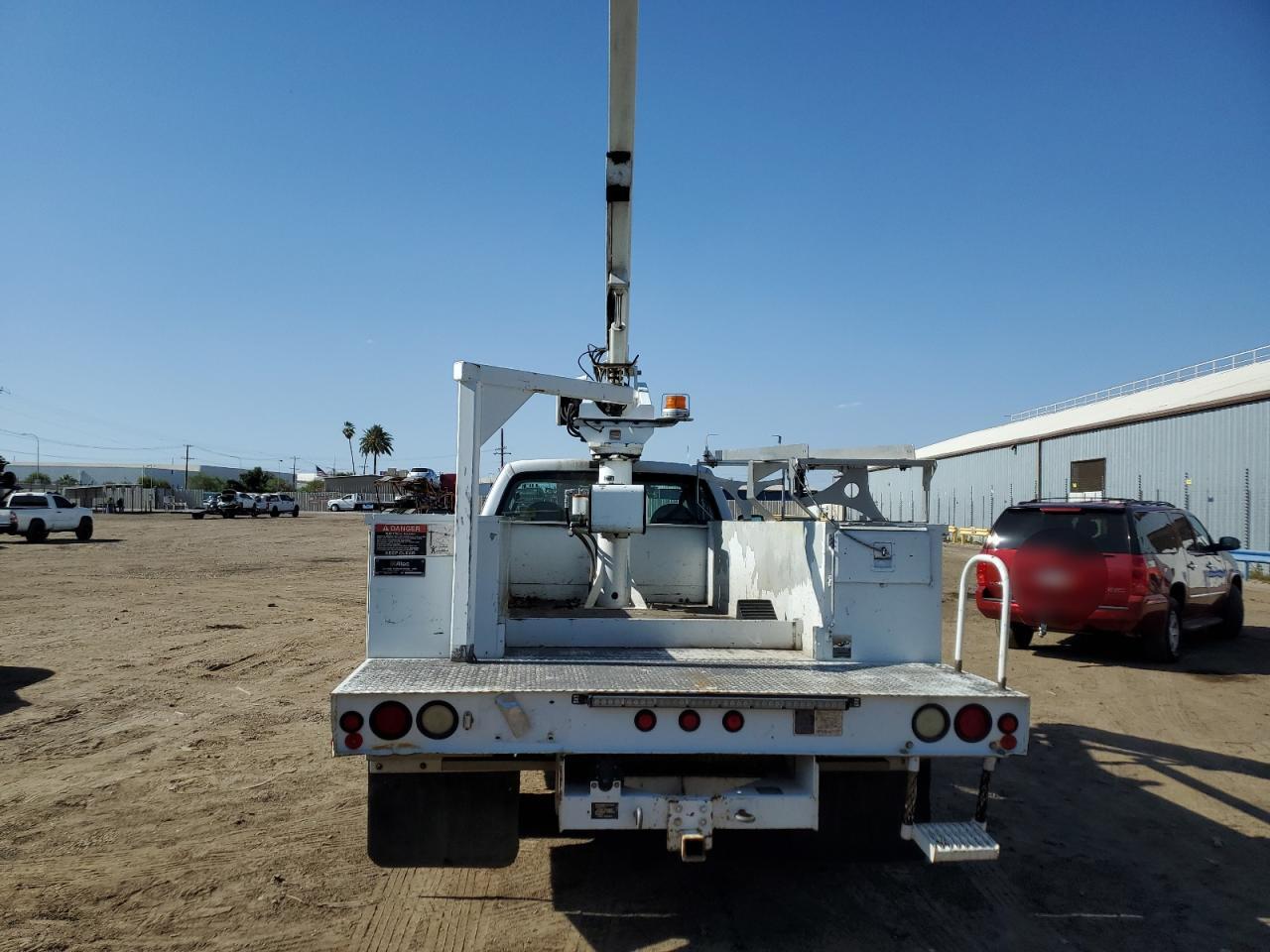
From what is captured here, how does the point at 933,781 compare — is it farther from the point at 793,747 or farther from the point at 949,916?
the point at 793,747

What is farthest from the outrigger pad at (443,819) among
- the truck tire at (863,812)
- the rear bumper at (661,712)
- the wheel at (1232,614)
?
the wheel at (1232,614)

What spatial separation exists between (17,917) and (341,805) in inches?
64.6

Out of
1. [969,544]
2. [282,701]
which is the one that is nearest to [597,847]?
[282,701]

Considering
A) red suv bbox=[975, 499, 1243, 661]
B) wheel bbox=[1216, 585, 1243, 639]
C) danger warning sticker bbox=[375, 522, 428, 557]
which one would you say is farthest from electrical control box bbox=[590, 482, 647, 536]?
wheel bbox=[1216, 585, 1243, 639]

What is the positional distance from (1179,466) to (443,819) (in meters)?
29.2

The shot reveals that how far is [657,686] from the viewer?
328cm

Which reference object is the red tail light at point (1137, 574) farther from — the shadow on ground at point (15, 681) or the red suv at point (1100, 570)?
the shadow on ground at point (15, 681)

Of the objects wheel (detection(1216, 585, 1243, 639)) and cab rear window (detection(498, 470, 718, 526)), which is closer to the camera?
cab rear window (detection(498, 470, 718, 526))

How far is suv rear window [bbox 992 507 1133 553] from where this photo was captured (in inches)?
372

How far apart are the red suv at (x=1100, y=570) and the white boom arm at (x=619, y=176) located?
5.10m

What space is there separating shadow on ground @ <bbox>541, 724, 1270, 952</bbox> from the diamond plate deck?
721 millimetres

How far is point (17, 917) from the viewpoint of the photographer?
3627 millimetres

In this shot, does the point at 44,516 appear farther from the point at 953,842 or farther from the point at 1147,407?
the point at 1147,407

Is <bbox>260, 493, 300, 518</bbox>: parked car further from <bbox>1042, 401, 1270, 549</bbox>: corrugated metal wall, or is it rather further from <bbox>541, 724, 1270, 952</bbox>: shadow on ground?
<bbox>541, 724, 1270, 952</bbox>: shadow on ground
